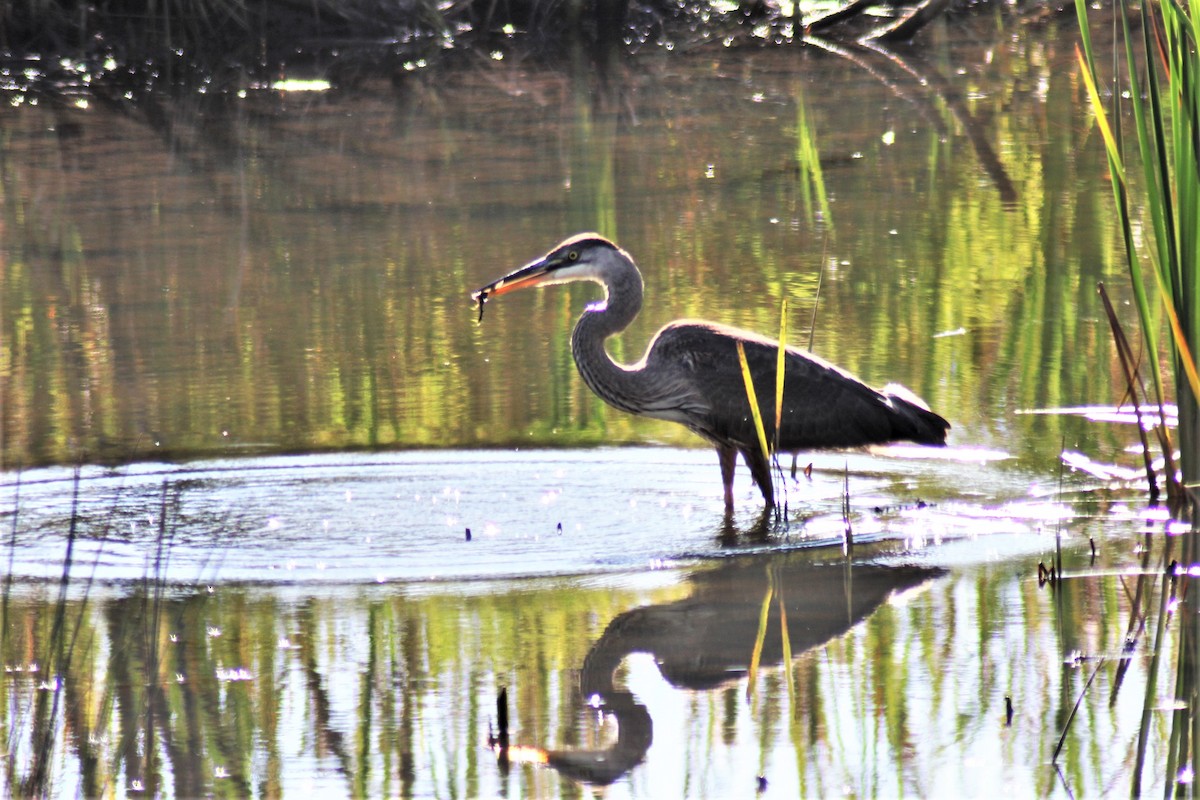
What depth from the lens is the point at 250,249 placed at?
10.8m

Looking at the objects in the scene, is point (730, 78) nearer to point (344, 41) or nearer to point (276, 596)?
point (344, 41)

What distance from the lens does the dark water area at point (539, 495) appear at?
170 inches

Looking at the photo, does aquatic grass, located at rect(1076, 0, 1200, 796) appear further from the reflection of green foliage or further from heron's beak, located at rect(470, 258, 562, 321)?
heron's beak, located at rect(470, 258, 562, 321)

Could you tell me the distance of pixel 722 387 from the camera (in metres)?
6.73

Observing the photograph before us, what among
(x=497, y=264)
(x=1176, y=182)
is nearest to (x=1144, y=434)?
(x=1176, y=182)

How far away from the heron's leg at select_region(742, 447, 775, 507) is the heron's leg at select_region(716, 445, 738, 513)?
0.08m

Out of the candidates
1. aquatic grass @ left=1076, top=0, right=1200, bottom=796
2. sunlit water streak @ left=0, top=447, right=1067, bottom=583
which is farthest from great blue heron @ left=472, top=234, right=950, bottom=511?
aquatic grass @ left=1076, top=0, right=1200, bottom=796

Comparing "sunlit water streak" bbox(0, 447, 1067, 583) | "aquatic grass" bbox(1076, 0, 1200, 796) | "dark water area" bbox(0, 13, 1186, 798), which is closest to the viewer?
"dark water area" bbox(0, 13, 1186, 798)

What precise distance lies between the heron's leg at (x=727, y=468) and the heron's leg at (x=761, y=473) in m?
0.08

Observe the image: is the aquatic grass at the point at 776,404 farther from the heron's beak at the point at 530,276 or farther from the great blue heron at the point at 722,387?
the heron's beak at the point at 530,276

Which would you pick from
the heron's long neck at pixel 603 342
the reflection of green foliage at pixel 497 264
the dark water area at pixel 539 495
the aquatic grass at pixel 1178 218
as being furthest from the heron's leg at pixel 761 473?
the aquatic grass at pixel 1178 218

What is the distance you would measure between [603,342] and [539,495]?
0.83 metres

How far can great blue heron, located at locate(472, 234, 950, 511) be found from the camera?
6645 millimetres

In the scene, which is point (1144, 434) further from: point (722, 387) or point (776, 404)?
point (722, 387)
